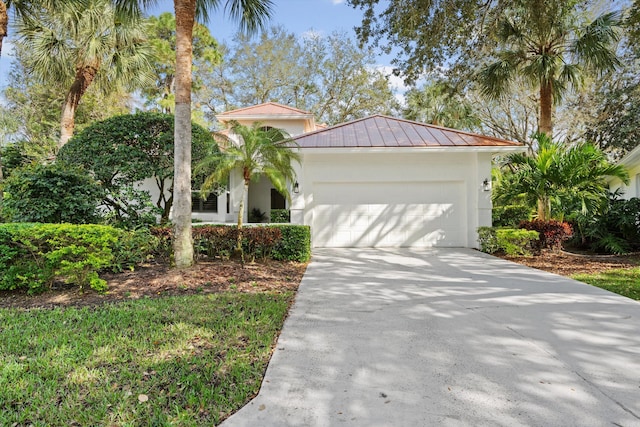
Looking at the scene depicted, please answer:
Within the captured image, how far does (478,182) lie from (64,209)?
11.0 m

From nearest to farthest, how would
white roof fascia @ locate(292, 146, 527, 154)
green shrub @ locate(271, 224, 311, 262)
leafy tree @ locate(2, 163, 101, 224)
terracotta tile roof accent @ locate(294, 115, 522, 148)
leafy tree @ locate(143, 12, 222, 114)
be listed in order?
leafy tree @ locate(2, 163, 101, 224)
green shrub @ locate(271, 224, 311, 262)
white roof fascia @ locate(292, 146, 527, 154)
terracotta tile roof accent @ locate(294, 115, 522, 148)
leafy tree @ locate(143, 12, 222, 114)

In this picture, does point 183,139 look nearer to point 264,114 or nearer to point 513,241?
point 513,241

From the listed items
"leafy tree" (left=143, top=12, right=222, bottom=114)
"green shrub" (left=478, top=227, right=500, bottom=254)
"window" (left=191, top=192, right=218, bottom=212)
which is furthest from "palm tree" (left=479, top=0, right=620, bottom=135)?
"leafy tree" (left=143, top=12, right=222, bottom=114)

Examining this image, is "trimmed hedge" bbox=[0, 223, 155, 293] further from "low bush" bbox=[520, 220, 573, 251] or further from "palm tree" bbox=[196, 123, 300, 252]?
"low bush" bbox=[520, 220, 573, 251]

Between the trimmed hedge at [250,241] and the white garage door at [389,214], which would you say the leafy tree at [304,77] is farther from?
the trimmed hedge at [250,241]

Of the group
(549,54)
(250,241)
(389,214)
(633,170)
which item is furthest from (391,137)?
(633,170)

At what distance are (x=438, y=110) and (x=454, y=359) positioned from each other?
2137 cm

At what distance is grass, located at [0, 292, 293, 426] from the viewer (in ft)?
7.91

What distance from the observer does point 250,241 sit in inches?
326

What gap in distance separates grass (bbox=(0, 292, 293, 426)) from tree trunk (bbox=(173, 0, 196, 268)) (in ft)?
6.97

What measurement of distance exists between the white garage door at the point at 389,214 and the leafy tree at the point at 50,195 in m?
6.28

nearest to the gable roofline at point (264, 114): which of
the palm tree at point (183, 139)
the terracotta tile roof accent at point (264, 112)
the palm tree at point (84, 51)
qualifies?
the terracotta tile roof accent at point (264, 112)

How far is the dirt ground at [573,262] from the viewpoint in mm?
7787

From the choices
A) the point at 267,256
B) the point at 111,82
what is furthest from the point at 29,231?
the point at 111,82
